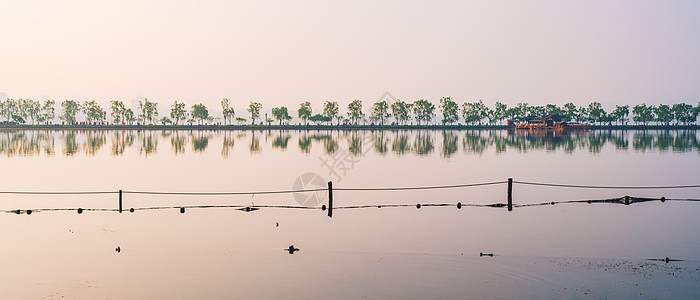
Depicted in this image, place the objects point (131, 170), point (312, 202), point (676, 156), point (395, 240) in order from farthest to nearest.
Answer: point (676, 156) < point (131, 170) < point (312, 202) < point (395, 240)

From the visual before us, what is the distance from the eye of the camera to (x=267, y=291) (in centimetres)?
1767

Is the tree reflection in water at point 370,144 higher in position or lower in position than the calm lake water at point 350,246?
higher

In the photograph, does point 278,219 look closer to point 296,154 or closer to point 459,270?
point 459,270

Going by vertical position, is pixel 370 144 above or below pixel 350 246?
above

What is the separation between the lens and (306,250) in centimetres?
→ 2252

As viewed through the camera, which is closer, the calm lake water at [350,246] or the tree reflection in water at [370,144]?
the calm lake water at [350,246]

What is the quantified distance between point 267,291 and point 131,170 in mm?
41619

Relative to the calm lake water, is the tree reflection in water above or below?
above

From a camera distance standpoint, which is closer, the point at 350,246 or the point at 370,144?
the point at 350,246

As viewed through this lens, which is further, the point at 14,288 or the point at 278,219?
the point at 278,219

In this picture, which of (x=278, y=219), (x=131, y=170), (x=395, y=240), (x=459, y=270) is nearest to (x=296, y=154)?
(x=131, y=170)

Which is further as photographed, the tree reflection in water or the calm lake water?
the tree reflection in water

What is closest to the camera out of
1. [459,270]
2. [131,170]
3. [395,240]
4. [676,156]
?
[459,270]

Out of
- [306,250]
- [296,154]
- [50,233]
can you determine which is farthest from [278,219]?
[296,154]
